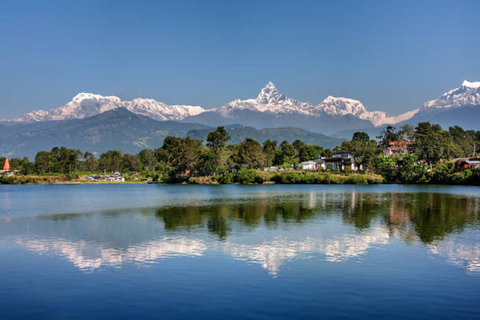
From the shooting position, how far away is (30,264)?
86.8ft

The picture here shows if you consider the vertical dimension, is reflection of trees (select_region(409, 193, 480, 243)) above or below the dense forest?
below

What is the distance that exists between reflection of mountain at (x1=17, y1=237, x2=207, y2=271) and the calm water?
8 centimetres

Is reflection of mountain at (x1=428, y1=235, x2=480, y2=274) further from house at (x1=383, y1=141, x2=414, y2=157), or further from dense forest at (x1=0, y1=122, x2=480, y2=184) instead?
house at (x1=383, y1=141, x2=414, y2=157)

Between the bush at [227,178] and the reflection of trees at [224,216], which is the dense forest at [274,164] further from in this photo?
the reflection of trees at [224,216]

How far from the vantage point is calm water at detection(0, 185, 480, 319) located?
1836 centimetres

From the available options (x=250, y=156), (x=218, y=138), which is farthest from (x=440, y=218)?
(x=218, y=138)

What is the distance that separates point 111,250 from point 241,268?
11.0m

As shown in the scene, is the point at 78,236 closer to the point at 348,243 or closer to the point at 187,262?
the point at 187,262

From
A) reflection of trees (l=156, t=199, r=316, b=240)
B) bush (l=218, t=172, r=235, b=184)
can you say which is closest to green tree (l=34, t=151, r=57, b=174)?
bush (l=218, t=172, r=235, b=184)

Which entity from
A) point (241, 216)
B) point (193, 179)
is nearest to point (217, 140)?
point (193, 179)

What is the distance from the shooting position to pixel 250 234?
1422 inches

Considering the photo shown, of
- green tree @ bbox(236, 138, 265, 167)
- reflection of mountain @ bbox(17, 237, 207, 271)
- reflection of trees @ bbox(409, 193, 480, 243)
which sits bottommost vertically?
reflection of mountain @ bbox(17, 237, 207, 271)

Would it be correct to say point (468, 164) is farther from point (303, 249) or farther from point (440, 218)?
point (303, 249)

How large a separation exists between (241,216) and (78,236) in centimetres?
1972
